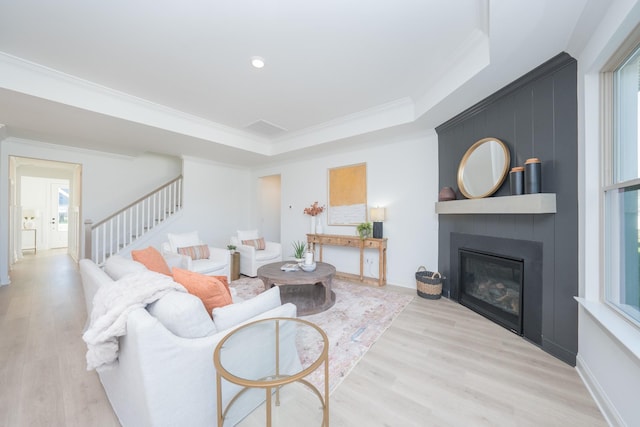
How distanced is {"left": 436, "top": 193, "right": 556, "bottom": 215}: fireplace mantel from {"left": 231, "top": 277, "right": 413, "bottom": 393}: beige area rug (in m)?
1.40

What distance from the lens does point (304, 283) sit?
8.63 ft

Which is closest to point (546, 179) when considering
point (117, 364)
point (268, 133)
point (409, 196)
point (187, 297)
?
point (409, 196)

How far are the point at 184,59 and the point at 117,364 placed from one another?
2.57m

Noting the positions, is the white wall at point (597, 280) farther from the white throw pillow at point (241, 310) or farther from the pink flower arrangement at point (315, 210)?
the pink flower arrangement at point (315, 210)

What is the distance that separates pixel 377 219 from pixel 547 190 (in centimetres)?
219

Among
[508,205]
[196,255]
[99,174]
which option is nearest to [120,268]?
[196,255]

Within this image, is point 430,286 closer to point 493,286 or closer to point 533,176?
point 493,286

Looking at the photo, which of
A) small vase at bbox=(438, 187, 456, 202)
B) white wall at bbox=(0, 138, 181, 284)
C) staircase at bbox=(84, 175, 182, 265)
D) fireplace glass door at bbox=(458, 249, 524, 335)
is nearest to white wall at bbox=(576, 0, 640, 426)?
fireplace glass door at bbox=(458, 249, 524, 335)

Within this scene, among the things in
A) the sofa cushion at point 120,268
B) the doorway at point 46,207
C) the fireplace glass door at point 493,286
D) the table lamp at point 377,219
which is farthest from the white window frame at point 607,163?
the doorway at point 46,207

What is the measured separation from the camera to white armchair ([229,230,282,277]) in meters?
4.20

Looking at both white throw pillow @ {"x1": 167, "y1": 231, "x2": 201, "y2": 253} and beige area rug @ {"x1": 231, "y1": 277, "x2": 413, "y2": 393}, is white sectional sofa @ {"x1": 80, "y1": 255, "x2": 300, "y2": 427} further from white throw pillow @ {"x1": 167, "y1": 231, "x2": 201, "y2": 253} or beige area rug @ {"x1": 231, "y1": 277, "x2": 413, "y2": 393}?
white throw pillow @ {"x1": 167, "y1": 231, "x2": 201, "y2": 253}

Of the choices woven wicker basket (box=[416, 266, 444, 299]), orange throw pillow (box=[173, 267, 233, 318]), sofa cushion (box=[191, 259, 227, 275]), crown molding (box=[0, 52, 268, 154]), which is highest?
crown molding (box=[0, 52, 268, 154])

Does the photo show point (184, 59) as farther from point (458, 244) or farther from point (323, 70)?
point (458, 244)

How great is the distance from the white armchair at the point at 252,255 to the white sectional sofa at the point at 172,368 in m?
2.74
